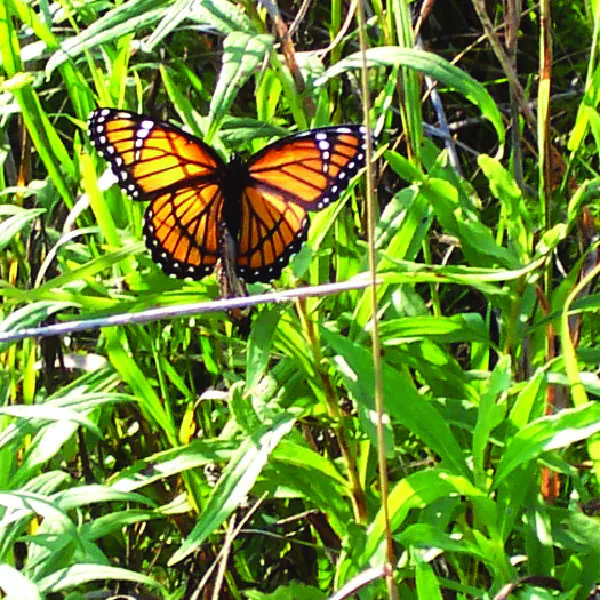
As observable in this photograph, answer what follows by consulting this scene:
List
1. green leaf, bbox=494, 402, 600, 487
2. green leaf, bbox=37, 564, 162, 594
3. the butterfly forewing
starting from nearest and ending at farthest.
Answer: green leaf, bbox=494, 402, 600, 487, green leaf, bbox=37, 564, 162, 594, the butterfly forewing

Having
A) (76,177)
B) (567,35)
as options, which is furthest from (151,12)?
(567,35)

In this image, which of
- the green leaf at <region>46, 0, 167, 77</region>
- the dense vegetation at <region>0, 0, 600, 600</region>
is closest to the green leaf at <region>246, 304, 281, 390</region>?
the dense vegetation at <region>0, 0, 600, 600</region>

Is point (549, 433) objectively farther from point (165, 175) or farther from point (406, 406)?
point (165, 175)

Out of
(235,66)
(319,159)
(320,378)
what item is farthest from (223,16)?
(320,378)

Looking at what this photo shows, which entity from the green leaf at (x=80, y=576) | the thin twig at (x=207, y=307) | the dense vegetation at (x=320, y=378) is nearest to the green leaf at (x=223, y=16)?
the dense vegetation at (x=320, y=378)

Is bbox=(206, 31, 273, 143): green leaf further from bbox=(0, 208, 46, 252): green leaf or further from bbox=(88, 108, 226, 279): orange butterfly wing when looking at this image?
bbox=(0, 208, 46, 252): green leaf

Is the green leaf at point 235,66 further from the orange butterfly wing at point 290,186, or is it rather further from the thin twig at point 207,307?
the thin twig at point 207,307

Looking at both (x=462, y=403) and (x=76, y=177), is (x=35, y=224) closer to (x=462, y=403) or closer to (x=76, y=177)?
(x=76, y=177)
